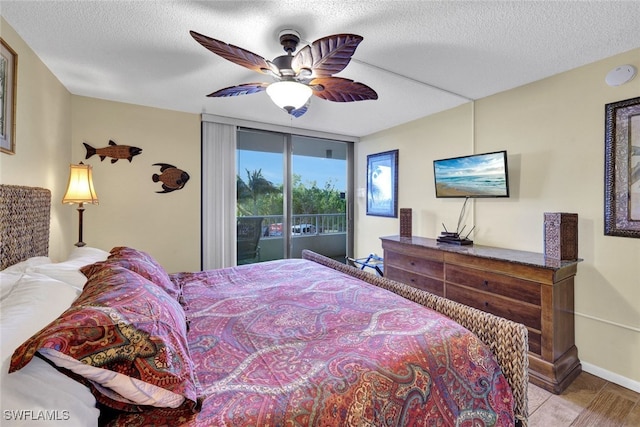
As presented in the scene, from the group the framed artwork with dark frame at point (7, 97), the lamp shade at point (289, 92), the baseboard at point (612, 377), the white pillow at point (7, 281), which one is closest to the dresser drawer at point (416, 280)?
the baseboard at point (612, 377)

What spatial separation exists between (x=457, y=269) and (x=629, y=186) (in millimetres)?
1359

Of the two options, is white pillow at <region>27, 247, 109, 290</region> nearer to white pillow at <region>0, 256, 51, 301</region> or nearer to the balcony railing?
white pillow at <region>0, 256, 51, 301</region>

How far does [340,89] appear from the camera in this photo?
6.68 feet

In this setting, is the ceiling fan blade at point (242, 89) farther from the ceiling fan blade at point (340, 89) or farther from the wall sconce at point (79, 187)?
the wall sconce at point (79, 187)

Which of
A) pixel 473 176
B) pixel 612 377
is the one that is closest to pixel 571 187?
pixel 473 176

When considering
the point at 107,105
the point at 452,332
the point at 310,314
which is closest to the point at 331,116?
the point at 107,105

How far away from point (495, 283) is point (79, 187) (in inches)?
143

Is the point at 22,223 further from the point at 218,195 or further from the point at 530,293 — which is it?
the point at 530,293

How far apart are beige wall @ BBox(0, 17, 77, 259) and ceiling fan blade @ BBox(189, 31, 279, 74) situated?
1.34 metres

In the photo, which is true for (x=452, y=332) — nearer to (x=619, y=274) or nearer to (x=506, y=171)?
(x=619, y=274)

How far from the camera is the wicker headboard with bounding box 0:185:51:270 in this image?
1571 mm

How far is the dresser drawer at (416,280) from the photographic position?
2.87 metres

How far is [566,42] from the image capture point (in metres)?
1.98

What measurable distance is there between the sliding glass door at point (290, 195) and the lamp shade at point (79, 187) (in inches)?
67.2
